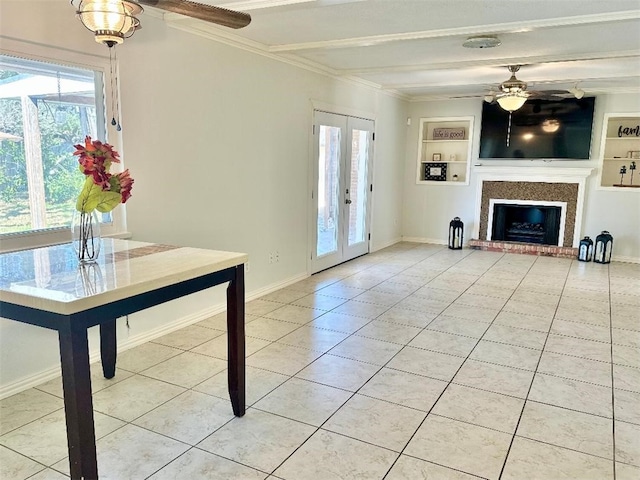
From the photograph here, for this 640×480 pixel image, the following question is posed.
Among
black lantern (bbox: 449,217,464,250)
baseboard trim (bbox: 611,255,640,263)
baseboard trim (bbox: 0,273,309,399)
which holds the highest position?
black lantern (bbox: 449,217,464,250)

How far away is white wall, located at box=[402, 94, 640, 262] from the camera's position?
6773 millimetres

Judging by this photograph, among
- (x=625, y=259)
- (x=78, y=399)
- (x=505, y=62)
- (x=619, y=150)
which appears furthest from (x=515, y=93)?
(x=78, y=399)

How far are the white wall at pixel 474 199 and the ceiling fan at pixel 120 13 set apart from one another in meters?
6.23

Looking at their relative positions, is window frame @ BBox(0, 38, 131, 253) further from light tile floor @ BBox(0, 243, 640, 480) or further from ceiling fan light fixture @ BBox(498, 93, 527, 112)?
ceiling fan light fixture @ BBox(498, 93, 527, 112)

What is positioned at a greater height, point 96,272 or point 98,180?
point 98,180

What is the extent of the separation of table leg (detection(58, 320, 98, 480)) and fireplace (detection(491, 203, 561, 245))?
6.92 metres

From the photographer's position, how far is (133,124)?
131 inches

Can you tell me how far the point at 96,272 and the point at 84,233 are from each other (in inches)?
12.7

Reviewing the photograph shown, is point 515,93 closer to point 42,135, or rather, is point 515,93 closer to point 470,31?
point 470,31

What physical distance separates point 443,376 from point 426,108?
5759 mm

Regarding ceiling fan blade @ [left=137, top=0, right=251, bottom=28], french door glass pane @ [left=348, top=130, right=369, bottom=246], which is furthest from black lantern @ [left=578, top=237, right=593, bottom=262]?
ceiling fan blade @ [left=137, top=0, right=251, bottom=28]

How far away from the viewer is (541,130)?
705cm

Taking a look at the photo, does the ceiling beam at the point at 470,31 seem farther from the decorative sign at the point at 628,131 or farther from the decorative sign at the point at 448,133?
the decorative sign at the point at 628,131

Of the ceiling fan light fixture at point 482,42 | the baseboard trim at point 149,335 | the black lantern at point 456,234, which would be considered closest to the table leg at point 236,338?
the baseboard trim at point 149,335
